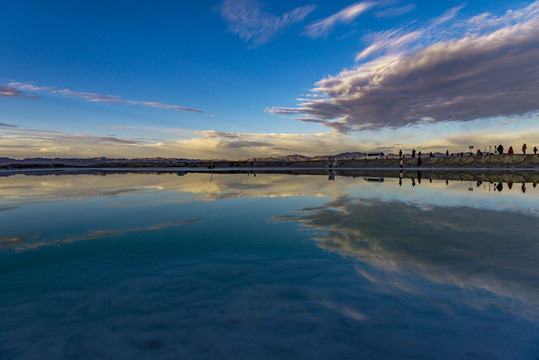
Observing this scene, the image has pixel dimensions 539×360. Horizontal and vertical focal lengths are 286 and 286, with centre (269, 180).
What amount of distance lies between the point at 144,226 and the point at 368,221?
796 centimetres

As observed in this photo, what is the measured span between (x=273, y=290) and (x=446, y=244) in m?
5.20

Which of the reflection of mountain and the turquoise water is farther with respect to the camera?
the reflection of mountain

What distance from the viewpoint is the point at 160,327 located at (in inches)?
156

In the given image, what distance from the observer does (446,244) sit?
294 inches

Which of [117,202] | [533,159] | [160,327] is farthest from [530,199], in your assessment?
[533,159]

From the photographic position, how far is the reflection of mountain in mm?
5184

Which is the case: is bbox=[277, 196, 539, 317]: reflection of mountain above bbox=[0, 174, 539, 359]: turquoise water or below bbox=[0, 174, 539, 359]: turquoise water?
above

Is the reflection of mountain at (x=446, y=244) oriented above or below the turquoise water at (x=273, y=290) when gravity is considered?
above

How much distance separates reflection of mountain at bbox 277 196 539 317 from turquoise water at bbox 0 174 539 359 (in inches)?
1.6

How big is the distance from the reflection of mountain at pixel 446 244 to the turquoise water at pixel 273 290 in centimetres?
4

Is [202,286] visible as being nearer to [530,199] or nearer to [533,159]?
[530,199]

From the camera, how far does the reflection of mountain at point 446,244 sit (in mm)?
5184

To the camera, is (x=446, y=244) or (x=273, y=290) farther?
(x=446, y=244)

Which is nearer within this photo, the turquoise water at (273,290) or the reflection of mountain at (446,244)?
the turquoise water at (273,290)
